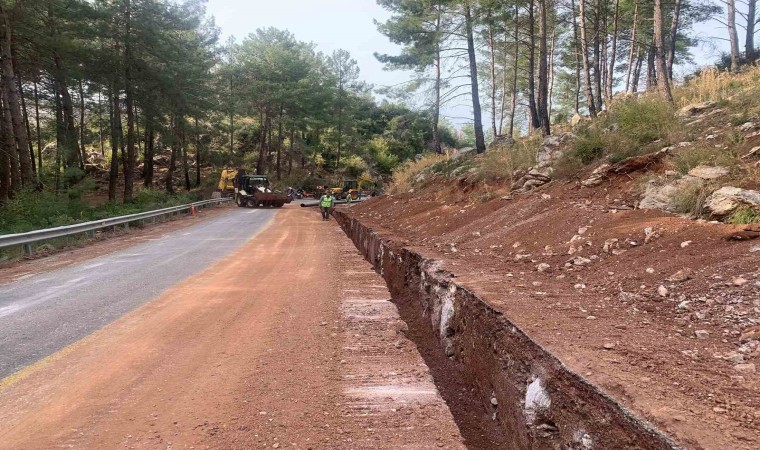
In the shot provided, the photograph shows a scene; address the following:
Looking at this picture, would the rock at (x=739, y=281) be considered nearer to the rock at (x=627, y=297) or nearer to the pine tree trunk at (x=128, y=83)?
the rock at (x=627, y=297)

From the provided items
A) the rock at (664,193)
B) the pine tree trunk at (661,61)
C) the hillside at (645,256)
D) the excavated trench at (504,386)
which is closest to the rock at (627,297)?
the hillside at (645,256)

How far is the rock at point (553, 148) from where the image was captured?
35.8 feet

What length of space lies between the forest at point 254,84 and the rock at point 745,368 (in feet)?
37.2

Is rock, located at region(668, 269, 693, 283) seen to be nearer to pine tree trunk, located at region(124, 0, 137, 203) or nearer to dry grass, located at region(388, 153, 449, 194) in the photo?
dry grass, located at region(388, 153, 449, 194)

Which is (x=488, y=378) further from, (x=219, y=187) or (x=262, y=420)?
(x=219, y=187)

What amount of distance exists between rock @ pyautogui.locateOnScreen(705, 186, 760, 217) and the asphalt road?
701cm

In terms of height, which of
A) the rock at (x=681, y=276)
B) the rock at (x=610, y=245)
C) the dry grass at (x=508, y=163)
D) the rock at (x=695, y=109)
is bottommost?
the rock at (x=681, y=276)

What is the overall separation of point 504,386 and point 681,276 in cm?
191

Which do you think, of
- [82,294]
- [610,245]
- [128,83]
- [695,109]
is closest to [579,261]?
[610,245]

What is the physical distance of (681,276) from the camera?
4.14 m

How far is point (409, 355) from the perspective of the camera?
15.4 ft

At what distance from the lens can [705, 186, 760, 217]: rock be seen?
4.75 meters

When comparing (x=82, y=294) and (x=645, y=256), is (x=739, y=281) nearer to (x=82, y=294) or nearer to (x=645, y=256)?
(x=645, y=256)

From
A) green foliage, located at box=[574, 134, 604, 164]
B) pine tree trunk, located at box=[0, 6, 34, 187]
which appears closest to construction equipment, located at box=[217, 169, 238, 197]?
pine tree trunk, located at box=[0, 6, 34, 187]
